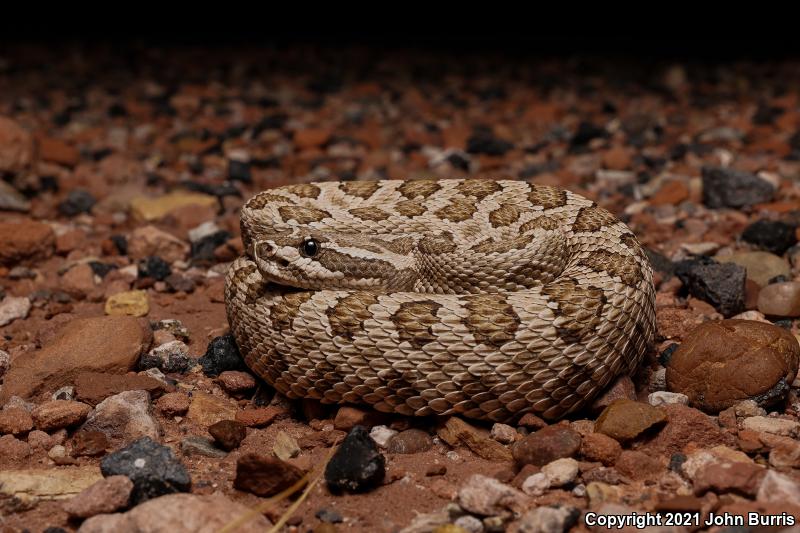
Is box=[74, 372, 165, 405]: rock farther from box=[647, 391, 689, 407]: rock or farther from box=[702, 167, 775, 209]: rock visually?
box=[702, 167, 775, 209]: rock

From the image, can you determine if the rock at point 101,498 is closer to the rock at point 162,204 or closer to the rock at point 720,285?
the rock at point 720,285

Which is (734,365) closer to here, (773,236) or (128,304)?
(773,236)

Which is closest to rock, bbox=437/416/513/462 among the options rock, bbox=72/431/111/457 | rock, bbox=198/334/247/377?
rock, bbox=198/334/247/377

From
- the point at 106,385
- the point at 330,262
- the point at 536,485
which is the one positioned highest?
the point at 330,262

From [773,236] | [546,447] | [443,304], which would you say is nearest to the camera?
[546,447]

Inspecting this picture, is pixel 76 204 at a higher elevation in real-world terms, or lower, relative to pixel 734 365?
lower

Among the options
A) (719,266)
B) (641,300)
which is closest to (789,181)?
(719,266)

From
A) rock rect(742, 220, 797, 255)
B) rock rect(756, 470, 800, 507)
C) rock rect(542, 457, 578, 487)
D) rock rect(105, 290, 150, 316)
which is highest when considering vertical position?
rock rect(742, 220, 797, 255)

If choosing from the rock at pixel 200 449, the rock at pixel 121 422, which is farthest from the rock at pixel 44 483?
the rock at pixel 200 449

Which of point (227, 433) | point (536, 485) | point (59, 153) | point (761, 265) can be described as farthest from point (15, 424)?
point (59, 153)
